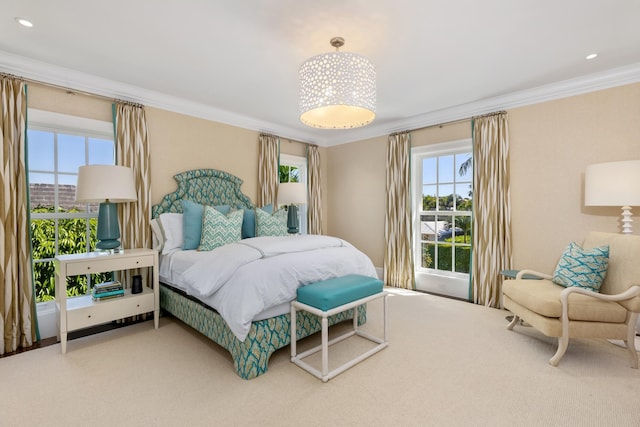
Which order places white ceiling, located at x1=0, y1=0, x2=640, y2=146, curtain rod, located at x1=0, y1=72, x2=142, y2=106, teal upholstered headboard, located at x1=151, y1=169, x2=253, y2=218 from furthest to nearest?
teal upholstered headboard, located at x1=151, y1=169, x2=253, y2=218 < curtain rod, located at x1=0, y1=72, x2=142, y2=106 < white ceiling, located at x1=0, y1=0, x2=640, y2=146

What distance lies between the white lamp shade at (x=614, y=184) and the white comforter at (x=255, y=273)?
227 centimetres

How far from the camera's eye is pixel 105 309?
8.55 feet

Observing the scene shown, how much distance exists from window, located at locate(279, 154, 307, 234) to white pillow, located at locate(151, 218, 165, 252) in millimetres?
2205

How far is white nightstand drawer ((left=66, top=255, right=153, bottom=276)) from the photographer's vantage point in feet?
8.12

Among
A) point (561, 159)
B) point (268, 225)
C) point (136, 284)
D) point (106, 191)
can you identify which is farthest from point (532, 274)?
point (106, 191)

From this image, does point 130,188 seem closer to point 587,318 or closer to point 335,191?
point 335,191

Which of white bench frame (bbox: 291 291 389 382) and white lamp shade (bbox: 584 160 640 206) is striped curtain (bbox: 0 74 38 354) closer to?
white bench frame (bbox: 291 291 389 382)

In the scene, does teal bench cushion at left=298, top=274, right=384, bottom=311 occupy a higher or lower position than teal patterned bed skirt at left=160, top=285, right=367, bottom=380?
higher

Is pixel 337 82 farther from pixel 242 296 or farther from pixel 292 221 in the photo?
pixel 292 221

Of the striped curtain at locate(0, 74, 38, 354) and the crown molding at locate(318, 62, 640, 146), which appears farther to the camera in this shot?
the crown molding at locate(318, 62, 640, 146)

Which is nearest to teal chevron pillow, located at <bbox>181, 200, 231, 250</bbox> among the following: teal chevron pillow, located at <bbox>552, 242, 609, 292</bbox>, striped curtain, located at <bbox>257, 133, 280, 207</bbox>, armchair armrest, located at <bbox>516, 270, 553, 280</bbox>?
striped curtain, located at <bbox>257, 133, 280, 207</bbox>

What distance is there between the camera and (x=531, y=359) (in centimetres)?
232

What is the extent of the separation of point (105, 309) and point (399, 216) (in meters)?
3.75

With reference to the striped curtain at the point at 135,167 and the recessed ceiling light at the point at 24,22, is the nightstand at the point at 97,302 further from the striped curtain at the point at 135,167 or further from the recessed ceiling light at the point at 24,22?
the recessed ceiling light at the point at 24,22
